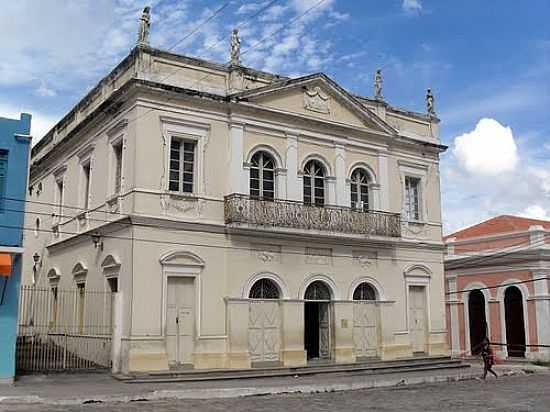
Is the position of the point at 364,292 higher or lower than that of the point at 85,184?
→ lower

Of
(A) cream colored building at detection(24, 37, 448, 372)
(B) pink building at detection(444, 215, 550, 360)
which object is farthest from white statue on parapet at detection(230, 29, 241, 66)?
(B) pink building at detection(444, 215, 550, 360)

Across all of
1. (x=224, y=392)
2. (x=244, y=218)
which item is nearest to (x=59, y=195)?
(x=244, y=218)

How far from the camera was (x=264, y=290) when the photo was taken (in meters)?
18.9

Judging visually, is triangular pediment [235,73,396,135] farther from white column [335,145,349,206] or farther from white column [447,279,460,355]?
white column [447,279,460,355]

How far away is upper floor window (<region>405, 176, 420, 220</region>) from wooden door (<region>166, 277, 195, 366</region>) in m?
8.93

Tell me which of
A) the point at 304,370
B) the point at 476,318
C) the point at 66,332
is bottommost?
the point at 304,370

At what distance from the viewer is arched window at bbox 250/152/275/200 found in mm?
19344

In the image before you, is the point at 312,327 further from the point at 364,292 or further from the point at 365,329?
the point at 364,292

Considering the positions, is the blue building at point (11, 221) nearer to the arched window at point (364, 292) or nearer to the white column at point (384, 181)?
the arched window at point (364, 292)

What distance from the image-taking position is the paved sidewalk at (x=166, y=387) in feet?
43.4

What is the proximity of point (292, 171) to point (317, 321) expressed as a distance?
15.3 ft

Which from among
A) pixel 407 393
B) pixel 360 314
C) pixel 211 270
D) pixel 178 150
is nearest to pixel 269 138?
pixel 178 150

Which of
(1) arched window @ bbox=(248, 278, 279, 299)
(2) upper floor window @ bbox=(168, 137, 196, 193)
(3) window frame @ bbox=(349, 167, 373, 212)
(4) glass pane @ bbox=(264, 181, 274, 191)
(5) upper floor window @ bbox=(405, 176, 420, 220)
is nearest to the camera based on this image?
(2) upper floor window @ bbox=(168, 137, 196, 193)

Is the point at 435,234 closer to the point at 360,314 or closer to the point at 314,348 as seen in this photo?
the point at 360,314
